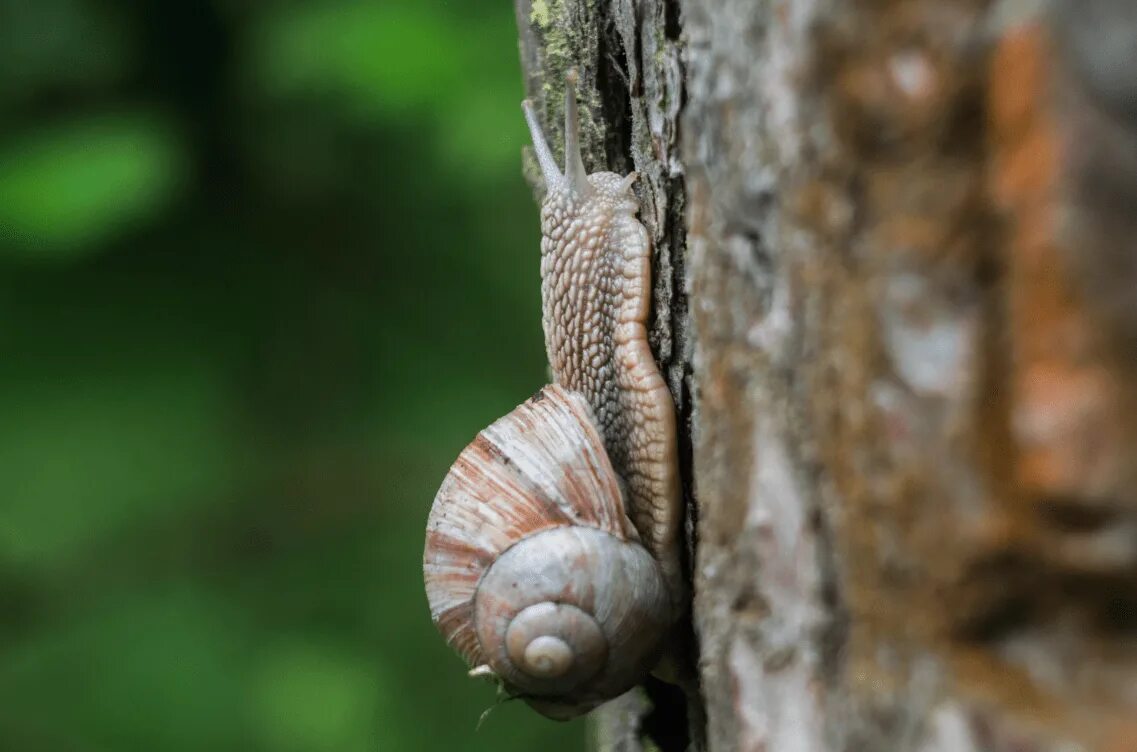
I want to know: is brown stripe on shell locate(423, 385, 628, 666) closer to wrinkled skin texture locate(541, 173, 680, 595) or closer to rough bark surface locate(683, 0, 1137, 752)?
wrinkled skin texture locate(541, 173, 680, 595)

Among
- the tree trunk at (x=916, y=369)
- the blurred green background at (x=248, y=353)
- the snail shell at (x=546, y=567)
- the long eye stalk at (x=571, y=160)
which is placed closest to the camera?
the tree trunk at (x=916, y=369)

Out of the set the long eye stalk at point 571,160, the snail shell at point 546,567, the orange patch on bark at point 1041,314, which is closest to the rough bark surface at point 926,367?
the orange patch on bark at point 1041,314

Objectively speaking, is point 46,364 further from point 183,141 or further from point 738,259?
point 738,259

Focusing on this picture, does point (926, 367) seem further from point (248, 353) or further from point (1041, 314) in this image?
point (248, 353)

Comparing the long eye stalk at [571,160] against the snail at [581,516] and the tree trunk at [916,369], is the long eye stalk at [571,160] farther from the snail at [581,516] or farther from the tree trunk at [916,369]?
the tree trunk at [916,369]

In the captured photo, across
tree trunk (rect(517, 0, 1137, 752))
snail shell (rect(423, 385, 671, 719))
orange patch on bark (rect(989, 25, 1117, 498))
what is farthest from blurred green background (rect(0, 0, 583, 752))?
orange patch on bark (rect(989, 25, 1117, 498))

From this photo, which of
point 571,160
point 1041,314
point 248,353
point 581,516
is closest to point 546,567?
point 581,516

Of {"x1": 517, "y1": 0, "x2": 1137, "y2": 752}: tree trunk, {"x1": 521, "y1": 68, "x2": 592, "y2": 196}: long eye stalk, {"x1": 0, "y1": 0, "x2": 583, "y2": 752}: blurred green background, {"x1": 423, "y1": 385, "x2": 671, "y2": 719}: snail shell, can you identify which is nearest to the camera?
{"x1": 517, "y1": 0, "x2": 1137, "y2": 752}: tree trunk
